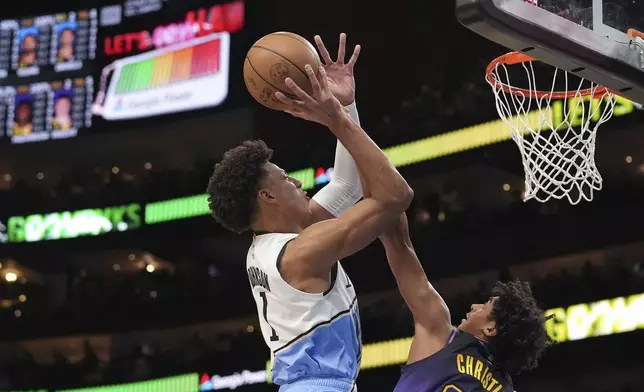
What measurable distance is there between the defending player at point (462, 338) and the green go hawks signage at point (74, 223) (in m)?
15.7

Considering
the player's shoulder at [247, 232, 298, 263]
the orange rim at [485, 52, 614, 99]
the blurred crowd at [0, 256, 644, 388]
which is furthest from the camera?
the blurred crowd at [0, 256, 644, 388]

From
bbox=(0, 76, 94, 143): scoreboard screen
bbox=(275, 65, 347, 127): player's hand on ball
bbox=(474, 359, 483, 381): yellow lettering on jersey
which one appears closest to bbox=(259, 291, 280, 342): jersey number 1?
bbox=(275, 65, 347, 127): player's hand on ball

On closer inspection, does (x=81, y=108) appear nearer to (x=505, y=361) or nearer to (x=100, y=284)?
(x=100, y=284)

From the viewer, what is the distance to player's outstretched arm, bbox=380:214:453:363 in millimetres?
4293

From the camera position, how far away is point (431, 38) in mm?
19250

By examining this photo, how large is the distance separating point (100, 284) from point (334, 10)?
279 inches

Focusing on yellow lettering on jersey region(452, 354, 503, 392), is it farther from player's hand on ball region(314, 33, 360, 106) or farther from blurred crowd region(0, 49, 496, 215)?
blurred crowd region(0, 49, 496, 215)

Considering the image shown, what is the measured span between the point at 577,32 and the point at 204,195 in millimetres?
14915

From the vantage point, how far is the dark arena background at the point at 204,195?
15477 mm

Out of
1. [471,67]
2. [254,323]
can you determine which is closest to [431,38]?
[471,67]

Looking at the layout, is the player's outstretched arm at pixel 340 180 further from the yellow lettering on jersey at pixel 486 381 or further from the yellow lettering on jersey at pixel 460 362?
the yellow lettering on jersey at pixel 486 381

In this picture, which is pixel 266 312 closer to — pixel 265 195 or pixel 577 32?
Answer: pixel 265 195

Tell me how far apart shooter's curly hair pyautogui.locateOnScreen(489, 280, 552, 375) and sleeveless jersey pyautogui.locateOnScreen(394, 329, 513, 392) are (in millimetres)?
59

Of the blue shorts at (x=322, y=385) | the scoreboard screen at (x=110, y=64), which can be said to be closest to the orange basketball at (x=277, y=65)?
the blue shorts at (x=322, y=385)
